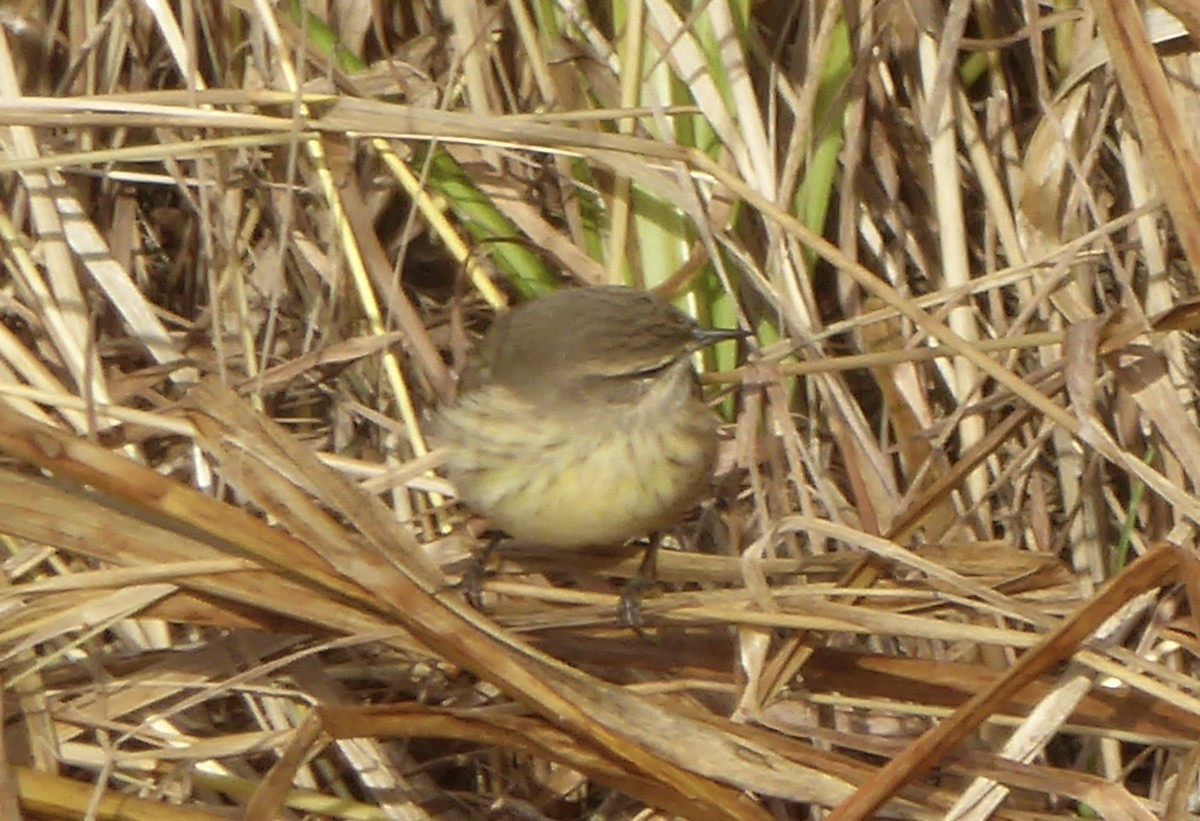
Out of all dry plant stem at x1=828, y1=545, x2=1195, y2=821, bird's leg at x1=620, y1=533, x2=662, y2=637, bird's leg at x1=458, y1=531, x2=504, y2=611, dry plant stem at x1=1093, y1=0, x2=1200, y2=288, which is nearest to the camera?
dry plant stem at x1=828, y1=545, x2=1195, y2=821

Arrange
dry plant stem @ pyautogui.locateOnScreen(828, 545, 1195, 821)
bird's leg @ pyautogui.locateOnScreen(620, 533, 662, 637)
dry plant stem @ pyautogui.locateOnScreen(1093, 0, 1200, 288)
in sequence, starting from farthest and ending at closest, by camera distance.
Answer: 1. bird's leg @ pyautogui.locateOnScreen(620, 533, 662, 637)
2. dry plant stem @ pyautogui.locateOnScreen(1093, 0, 1200, 288)
3. dry plant stem @ pyautogui.locateOnScreen(828, 545, 1195, 821)

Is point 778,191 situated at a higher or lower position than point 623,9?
lower

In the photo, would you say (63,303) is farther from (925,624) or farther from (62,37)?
(925,624)

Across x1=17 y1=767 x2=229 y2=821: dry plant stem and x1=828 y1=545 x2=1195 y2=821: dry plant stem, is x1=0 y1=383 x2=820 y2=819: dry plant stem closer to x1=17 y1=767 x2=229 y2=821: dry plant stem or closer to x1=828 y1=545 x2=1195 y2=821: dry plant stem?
x1=828 y1=545 x2=1195 y2=821: dry plant stem

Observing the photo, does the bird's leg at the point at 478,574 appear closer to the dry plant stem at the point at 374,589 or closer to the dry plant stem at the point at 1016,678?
the dry plant stem at the point at 374,589

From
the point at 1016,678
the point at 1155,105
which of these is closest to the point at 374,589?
the point at 1016,678

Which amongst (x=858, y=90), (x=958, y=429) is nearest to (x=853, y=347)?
(x=958, y=429)

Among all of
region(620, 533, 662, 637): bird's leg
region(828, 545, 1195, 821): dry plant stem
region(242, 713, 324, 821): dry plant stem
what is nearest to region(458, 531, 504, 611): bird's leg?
region(620, 533, 662, 637): bird's leg
